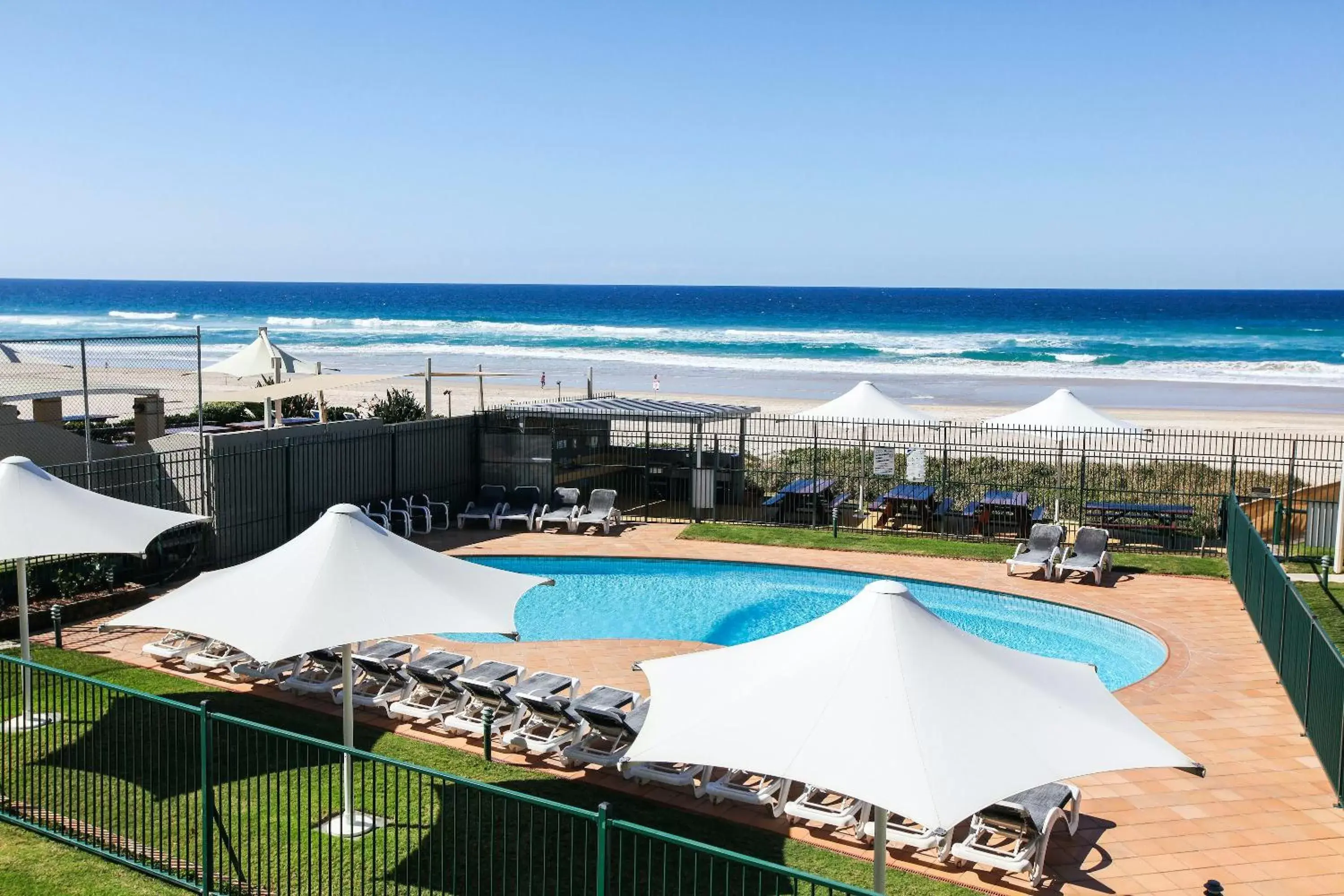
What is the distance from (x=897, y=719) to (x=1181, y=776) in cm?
511

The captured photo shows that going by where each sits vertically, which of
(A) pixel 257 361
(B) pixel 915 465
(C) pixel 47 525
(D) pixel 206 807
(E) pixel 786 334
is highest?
(A) pixel 257 361

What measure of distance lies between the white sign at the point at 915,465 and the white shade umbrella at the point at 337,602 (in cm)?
1288

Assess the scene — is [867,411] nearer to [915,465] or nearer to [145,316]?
[915,465]

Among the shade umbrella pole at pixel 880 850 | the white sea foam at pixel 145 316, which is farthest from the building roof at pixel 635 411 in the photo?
the white sea foam at pixel 145 316

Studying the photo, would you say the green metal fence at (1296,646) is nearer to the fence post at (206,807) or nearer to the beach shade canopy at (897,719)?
the beach shade canopy at (897,719)

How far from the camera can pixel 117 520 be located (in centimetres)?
1060

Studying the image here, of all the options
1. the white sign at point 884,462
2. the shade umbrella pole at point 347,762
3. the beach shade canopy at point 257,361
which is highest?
the beach shade canopy at point 257,361

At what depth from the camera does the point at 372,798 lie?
8.51 meters

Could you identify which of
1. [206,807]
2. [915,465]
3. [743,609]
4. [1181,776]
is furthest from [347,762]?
[915,465]

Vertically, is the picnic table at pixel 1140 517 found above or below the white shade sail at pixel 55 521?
below

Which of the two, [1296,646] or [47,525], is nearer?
[47,525]

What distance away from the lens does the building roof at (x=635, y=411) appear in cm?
2153

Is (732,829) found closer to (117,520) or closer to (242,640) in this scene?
(242,640)

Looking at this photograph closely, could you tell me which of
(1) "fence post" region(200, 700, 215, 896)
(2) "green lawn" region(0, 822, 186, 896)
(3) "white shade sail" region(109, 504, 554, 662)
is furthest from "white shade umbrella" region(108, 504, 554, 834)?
(2) "green lawn" region(0, 822, 186, 896)
